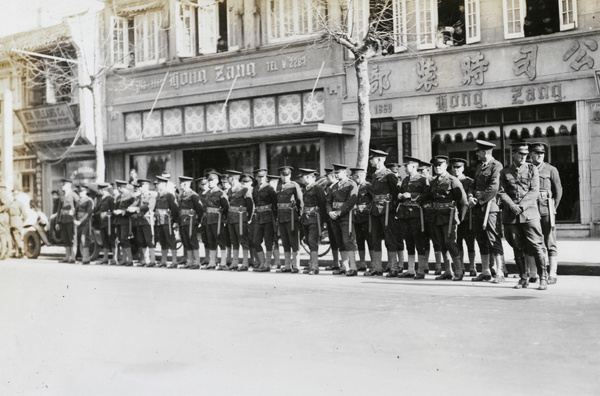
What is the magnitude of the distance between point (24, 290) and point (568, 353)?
7.84 m

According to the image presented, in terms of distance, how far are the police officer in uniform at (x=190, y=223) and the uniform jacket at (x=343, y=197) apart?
3.24m

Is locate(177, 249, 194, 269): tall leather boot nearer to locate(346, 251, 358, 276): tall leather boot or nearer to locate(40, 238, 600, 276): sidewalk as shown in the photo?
locate(40, 238, 600, 276): sidewalk

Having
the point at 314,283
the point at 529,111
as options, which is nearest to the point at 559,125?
the point at 529,111

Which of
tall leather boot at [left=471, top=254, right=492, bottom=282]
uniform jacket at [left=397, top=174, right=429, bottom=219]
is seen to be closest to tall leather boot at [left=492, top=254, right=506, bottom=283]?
tall leather boot at [left=471, top=254, right=492, bottom=282]

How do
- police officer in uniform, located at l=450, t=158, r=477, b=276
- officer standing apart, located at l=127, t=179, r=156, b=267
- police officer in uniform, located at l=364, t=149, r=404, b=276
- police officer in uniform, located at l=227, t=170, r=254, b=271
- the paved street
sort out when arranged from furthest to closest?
officer standing apart, located at l=127, t=179, r=156, b=267
police officer in uniform, located at l=227, t=170, r=254, b=271
police officer in uniform, located at l=364, t=149, r=404, b=276
police officer in uniform, located at l=450, t=158, r=477, b=276
the paved street

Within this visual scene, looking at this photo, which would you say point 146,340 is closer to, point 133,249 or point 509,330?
point 509,330

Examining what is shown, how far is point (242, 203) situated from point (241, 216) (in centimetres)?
26

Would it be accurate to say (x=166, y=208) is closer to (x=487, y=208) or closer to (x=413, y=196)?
(x=413, y=196)

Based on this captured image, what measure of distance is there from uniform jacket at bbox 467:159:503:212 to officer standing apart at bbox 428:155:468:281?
12.3 inches

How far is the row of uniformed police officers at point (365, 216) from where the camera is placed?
10.3 m

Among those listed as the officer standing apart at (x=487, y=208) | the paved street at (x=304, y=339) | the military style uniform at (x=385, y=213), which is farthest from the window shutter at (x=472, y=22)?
the paved street at (x=304, y=339)

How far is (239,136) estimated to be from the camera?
20844 mm

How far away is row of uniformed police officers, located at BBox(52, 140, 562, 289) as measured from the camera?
33.9 feet

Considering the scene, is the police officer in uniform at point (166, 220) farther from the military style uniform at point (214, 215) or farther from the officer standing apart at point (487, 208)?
the officer standing apart at point (487, 208)
